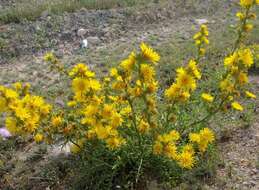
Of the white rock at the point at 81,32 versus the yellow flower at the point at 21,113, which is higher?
the yellow flower at the point at 21,113

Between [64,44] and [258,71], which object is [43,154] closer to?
[258,71]

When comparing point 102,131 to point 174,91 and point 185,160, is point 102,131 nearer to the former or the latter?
point 174,91

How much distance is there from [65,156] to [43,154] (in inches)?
14.6

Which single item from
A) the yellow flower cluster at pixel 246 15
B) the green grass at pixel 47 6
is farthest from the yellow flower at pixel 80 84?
the green grass at pixel 47 6

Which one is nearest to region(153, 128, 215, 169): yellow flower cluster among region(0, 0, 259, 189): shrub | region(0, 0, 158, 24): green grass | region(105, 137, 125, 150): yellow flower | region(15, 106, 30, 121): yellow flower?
region(0, 0, 259, 189): shrub

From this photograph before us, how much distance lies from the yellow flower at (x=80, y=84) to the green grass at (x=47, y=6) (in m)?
6.37

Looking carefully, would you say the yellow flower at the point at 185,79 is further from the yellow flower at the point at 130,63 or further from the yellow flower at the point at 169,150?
the yellow flower at the point at 169,150

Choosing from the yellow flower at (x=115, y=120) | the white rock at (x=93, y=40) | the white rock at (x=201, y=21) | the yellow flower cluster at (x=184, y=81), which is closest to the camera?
the yellow flower cluster at (x=184, y=81)

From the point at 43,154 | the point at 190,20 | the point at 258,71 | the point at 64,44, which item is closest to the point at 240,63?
the point at 43,154

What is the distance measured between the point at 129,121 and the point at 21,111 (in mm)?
1231

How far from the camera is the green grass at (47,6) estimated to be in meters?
9.79

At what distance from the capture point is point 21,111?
12.1ft

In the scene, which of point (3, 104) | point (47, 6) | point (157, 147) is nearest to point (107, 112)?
point (157, 147)

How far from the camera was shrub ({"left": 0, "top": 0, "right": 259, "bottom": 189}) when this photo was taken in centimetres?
374
